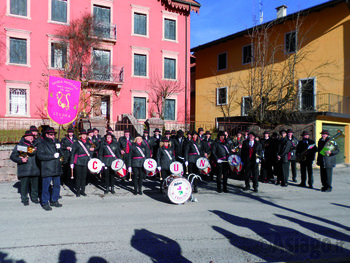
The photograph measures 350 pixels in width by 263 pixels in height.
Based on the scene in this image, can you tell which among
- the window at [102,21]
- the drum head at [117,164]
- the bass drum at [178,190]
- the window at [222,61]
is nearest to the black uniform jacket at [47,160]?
the drum head at [117,164]

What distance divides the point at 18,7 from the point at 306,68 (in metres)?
23.0

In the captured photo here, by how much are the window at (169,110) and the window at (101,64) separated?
6.13 meters

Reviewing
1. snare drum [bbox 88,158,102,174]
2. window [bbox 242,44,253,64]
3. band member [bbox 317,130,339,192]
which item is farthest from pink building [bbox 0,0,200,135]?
band member [bbox 317,130,339,192]

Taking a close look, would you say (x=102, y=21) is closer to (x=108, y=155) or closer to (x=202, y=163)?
(x=108, y=155)

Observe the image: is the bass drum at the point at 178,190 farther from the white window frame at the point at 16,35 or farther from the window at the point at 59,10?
the window at the point at 59,10

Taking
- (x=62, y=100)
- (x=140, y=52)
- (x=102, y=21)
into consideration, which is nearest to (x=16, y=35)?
(x=102, y=21)

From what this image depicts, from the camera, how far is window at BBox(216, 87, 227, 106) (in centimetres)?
2831

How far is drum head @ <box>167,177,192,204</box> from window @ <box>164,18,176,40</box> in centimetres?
Result: 2137

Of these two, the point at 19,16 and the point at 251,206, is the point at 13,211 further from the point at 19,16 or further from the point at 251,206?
the point at 19,16

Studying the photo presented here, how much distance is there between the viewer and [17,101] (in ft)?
70.5

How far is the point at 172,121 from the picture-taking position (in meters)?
26.3

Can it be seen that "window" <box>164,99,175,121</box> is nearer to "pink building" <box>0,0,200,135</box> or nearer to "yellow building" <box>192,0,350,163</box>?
"pink building" <box>0,0,200,135</box>

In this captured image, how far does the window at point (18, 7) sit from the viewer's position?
2102 cm

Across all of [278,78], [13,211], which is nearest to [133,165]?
[13,211]
